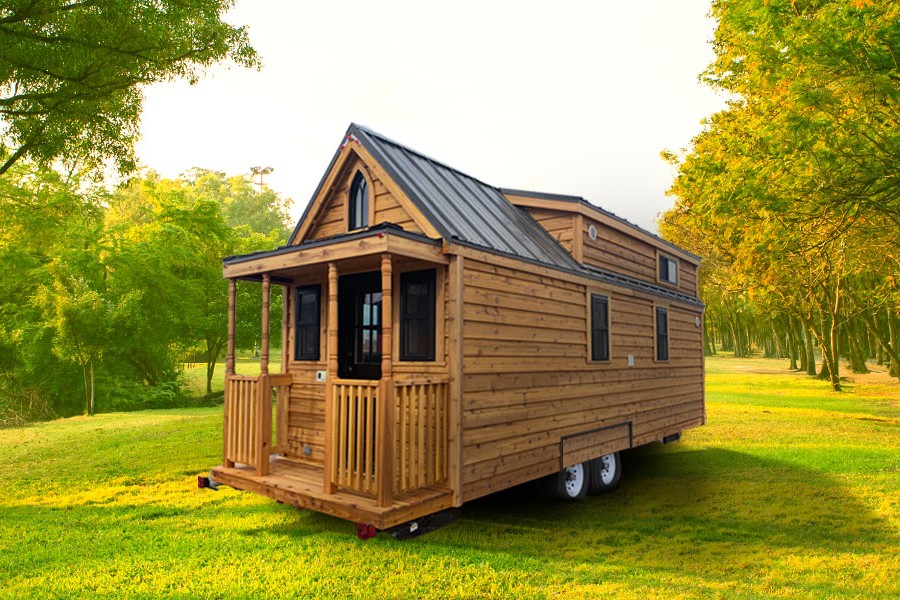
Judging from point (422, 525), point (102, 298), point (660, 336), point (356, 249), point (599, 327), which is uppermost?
point (102, 298)

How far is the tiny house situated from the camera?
657cm

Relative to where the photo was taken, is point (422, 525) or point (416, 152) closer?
point (422, 525)

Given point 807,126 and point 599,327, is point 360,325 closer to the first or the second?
point 599,327

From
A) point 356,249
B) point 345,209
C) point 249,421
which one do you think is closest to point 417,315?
point 356,249

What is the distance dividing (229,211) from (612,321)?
206 feet

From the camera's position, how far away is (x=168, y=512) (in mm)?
8328

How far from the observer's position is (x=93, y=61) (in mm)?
10742

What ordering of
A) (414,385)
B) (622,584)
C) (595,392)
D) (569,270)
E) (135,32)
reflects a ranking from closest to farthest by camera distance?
1. (622,584)
2. (414,385)
3. (569,270)
4. (595,392)
5. (135,32)

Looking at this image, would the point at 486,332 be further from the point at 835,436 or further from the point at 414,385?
the point at 835,436

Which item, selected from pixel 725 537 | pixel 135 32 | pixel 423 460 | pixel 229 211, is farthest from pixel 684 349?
pixel 229 211

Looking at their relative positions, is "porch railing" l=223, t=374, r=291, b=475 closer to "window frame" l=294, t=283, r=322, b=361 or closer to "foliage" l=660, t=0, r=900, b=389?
"window frame" l=294, t=283, r=322, b=361

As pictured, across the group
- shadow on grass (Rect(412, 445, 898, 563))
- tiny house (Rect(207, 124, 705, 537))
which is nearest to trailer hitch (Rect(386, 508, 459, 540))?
tiny house (Rect(207, 124, 705, 537))

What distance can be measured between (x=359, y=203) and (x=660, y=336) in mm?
7085

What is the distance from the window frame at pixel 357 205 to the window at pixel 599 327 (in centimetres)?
397
